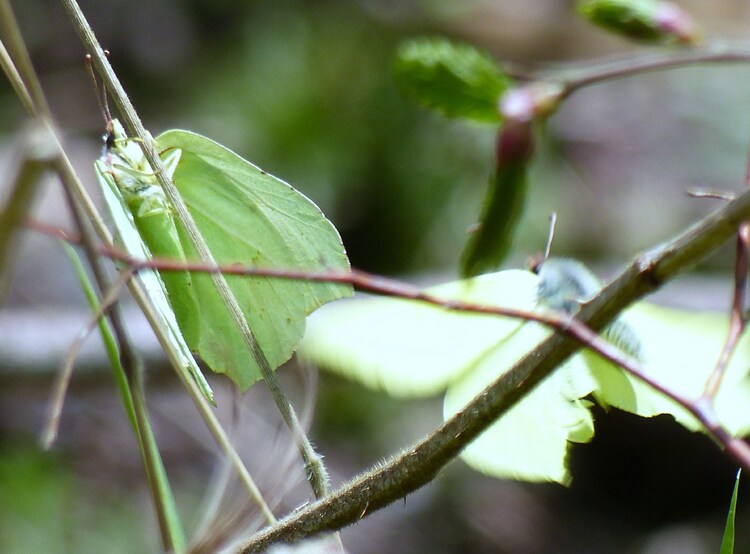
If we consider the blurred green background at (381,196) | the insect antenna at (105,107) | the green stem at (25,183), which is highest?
the green stem at (25,183)

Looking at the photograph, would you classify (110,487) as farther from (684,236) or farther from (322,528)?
(684,236)

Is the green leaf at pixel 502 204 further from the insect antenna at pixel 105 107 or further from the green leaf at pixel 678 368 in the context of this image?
the insect antenna at pixel 105 107

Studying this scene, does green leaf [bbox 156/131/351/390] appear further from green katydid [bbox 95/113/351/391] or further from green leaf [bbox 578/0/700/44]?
green leaf [bbox 578/0/700/44]

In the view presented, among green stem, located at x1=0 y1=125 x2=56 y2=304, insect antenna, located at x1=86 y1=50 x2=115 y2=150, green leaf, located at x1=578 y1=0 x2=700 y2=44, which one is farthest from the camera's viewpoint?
green leaf, located at x1=578 y1=0 x2=700 y2=44

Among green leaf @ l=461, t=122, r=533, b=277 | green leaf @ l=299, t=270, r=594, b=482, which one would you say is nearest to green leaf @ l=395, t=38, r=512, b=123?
green leaf @ l=461, t=122, r=533, b=277

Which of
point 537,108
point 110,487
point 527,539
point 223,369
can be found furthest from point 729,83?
point 223,369

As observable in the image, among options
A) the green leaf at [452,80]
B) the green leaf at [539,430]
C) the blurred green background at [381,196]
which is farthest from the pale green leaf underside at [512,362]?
the blurred green background at [381,196]
